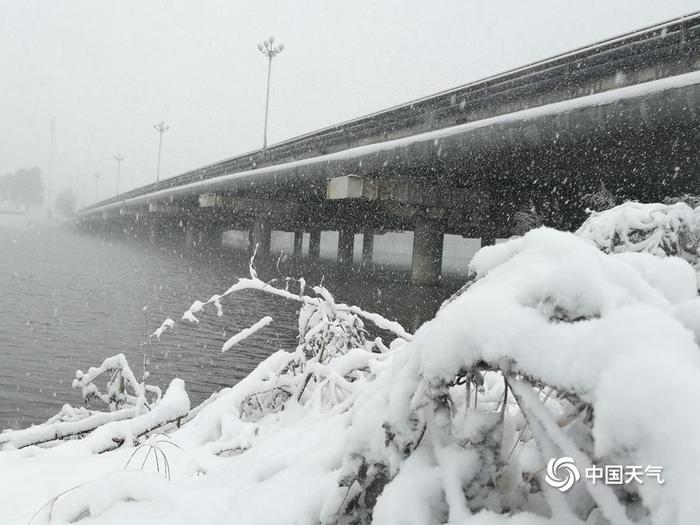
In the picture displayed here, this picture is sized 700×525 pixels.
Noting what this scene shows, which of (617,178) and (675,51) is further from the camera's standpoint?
(617,178)

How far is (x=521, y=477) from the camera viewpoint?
4.48 feet

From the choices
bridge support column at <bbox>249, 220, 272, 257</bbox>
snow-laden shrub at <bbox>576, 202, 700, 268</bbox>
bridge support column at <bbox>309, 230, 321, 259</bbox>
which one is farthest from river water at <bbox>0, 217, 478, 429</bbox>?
bridge support column at <bbox>309, 230, 321, 259</bbox>

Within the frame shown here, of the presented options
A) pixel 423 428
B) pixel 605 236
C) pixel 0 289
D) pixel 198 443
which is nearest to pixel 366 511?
pixel 423 428

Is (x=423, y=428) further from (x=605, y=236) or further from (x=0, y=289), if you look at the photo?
(x=0, y=289)

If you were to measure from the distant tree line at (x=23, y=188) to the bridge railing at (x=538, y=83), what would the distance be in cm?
17209

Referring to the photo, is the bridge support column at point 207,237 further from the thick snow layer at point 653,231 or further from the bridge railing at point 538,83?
the thick snow layer at point 653,231

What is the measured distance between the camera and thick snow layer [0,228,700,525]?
904mm

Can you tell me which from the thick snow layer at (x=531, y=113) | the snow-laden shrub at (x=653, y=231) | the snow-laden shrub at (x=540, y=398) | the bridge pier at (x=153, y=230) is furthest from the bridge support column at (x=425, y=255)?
the bridge pier at (x=153, y=230)

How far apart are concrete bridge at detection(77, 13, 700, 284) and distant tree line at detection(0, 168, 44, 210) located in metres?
163

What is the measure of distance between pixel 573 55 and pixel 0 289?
18.4 metres

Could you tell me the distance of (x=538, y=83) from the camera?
579 inches

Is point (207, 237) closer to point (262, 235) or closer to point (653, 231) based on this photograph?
point (262, 235)

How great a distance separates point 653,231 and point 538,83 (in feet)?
43.3

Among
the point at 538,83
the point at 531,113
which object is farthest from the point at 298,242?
the point at 531,113
